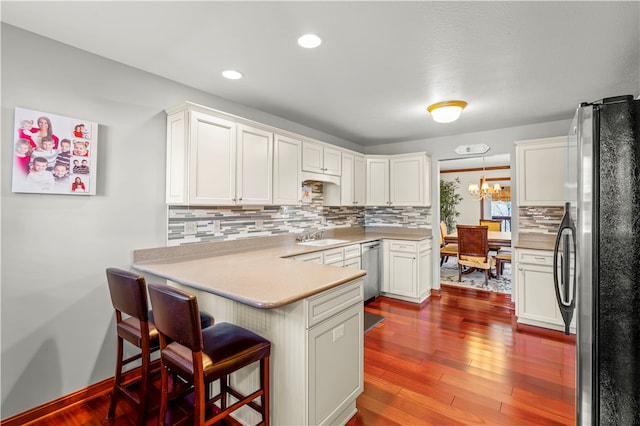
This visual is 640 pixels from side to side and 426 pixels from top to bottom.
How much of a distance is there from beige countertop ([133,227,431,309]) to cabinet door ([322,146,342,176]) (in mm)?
1083

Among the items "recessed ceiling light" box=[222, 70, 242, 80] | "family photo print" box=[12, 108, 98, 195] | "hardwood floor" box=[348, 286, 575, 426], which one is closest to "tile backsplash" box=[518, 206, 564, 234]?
"hardwood floor" box=[348, 286, 575, 426]

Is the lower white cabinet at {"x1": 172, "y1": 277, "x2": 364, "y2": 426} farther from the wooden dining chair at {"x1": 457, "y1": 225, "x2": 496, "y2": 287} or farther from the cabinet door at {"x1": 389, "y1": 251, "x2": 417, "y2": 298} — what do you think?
the wooden dining chair at {"x1": 457, "y1": 225, "x2": 496, "y2": 287}

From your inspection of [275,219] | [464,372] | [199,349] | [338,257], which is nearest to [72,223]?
[199,349]

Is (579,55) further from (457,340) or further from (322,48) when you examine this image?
(457,340)

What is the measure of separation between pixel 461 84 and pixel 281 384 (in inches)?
104

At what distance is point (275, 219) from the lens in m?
3.53

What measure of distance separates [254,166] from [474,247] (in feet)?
12.3

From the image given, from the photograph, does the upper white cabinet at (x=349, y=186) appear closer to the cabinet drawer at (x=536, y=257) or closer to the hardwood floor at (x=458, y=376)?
the hardwood floor at (x=458, y=376)

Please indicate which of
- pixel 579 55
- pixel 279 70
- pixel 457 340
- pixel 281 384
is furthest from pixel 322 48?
pixel 457 340

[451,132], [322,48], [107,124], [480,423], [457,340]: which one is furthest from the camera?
[451,132]

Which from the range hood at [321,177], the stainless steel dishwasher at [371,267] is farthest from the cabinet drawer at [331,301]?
the stainless steel dishwasher at [371,267]

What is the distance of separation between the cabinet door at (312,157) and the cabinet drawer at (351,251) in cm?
100

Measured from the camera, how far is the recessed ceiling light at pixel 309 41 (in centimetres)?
187

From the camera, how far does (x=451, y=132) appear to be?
4301 mm
